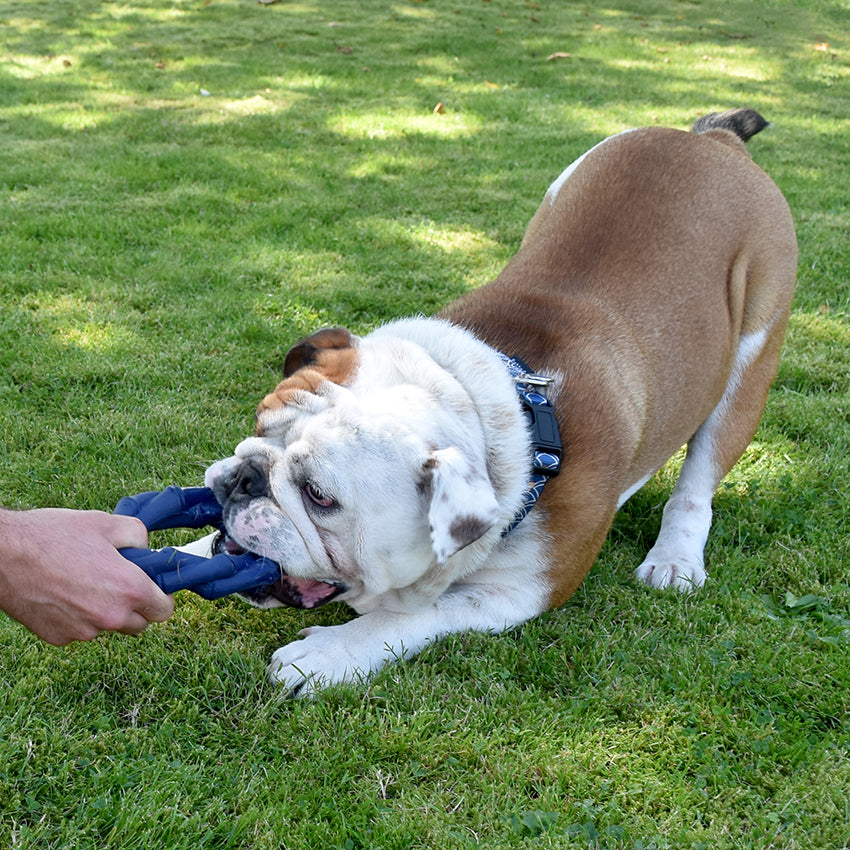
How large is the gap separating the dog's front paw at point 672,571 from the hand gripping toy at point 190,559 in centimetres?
165

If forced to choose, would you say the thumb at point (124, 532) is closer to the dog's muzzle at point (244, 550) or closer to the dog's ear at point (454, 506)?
the dog's muzzle at point (244, 550)

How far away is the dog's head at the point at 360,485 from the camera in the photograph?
2795 millimetres

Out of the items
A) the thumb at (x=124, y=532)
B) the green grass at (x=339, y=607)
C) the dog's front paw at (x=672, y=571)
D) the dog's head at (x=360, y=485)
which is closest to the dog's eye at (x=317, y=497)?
the dog's head at (x=360, y=485)

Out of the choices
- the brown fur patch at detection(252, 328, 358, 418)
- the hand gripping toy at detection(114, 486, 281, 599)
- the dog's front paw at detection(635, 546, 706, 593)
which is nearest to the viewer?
the hand gripping toy at detection(114, 486, 281, 599)

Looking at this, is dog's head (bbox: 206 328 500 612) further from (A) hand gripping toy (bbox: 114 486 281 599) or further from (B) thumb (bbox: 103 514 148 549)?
(B) thumb (bbox: 103 514 148 549)

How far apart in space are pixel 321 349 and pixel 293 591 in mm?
903

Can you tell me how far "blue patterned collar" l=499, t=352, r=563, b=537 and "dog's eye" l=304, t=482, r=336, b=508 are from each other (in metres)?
0.66

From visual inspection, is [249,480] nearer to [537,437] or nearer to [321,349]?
[321,349]

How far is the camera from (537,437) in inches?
125

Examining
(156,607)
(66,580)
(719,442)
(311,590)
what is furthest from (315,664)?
(719,442)

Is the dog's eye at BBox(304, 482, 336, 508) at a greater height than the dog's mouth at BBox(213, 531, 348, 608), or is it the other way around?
the dog's eye at BBox(304, 482, 336, 508)

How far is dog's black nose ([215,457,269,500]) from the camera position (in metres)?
2.94

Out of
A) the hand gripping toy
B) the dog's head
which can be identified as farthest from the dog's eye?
the hand gripping toy

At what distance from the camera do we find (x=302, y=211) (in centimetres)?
701
